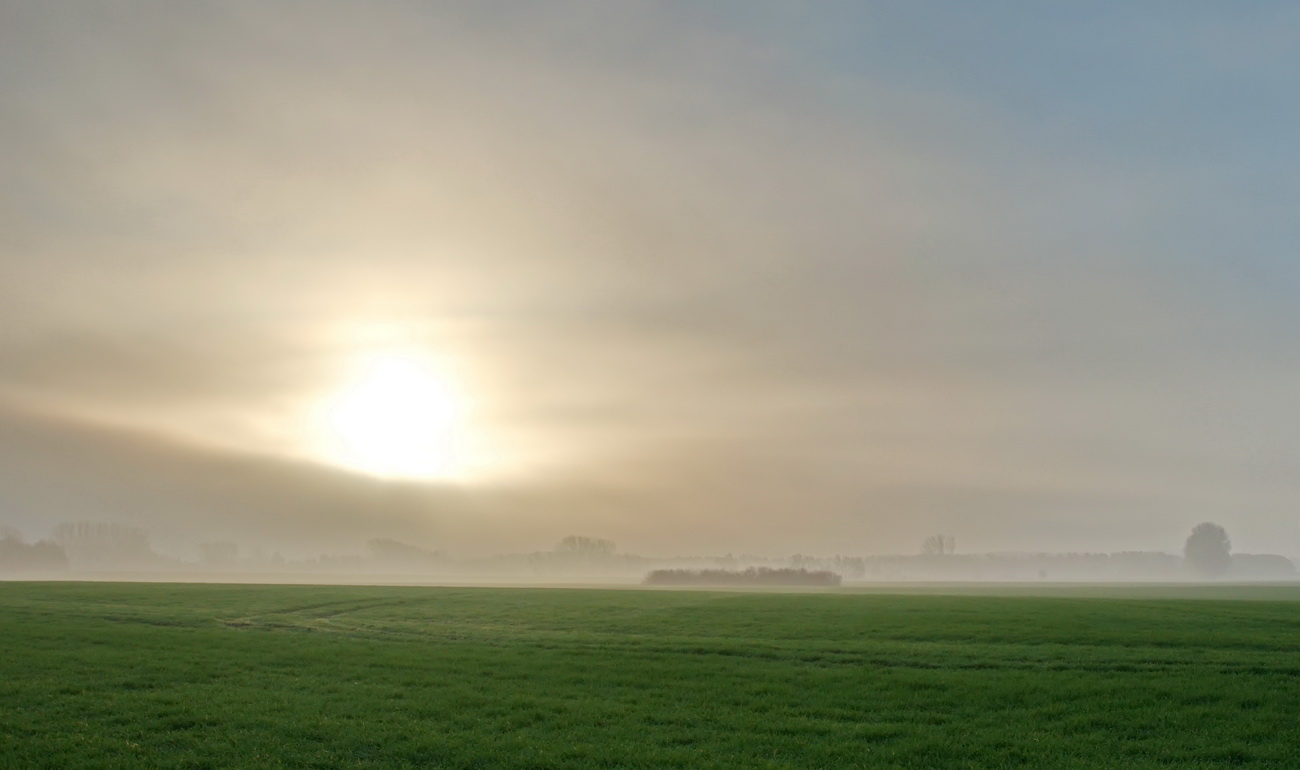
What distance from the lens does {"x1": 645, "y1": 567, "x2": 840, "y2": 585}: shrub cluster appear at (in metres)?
143

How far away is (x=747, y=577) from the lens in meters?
146

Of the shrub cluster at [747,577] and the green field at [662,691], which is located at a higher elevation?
the green field at [662,691]

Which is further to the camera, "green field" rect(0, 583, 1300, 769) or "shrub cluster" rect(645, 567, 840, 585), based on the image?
"shrub cluster" rect(645, 567, 840, 585)

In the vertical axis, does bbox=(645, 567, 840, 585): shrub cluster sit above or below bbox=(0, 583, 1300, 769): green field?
below

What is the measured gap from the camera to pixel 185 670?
30.1 m

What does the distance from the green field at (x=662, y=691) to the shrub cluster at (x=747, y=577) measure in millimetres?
97032

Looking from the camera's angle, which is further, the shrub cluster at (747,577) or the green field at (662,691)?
the shrub cluster at (747,577)

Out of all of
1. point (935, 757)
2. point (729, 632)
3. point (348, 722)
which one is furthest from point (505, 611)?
point (935, 757)

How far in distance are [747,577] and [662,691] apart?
12308 cm

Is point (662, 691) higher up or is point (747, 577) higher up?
point (662, 691)

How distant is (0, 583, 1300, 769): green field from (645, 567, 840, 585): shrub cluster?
97032 mm

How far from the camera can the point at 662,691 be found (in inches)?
1067

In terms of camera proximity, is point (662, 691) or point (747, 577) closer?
point (662, 691)

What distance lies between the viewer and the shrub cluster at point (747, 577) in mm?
142625
